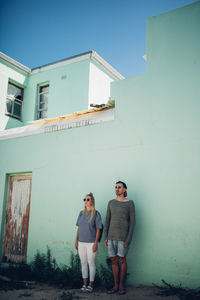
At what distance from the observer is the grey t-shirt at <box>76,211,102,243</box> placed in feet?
17.6

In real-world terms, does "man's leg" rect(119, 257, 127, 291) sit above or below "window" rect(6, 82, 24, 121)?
below

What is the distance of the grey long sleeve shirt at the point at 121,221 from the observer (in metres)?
5.05

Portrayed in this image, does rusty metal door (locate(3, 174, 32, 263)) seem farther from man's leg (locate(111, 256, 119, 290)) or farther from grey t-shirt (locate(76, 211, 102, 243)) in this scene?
man's leg (locate(111, 256, 119, 290))

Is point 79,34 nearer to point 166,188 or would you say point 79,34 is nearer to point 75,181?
point 75,181

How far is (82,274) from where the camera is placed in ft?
17.9

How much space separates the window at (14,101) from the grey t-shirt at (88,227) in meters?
7.46

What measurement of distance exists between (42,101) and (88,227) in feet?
26.3

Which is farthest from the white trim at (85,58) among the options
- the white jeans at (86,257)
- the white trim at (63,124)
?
the white jeans at (86,257)

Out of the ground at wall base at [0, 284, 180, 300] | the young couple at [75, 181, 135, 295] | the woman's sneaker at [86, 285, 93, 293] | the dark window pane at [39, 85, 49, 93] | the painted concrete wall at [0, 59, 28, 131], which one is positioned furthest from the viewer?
the dark window pane at [39, 85, 49, 93]

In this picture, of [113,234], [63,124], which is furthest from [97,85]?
[113,234]

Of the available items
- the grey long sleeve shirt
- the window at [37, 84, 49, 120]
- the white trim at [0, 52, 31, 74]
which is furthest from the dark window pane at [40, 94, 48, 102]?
the grey long sleeve shirt

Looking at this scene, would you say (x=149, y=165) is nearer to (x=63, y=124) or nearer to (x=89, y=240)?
(x=89, y=240)

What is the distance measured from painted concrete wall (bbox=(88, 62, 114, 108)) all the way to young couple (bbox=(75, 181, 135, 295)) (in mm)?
6133

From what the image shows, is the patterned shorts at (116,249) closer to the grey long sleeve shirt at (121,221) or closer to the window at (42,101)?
the grey long sleeve shirt at (121,221)
